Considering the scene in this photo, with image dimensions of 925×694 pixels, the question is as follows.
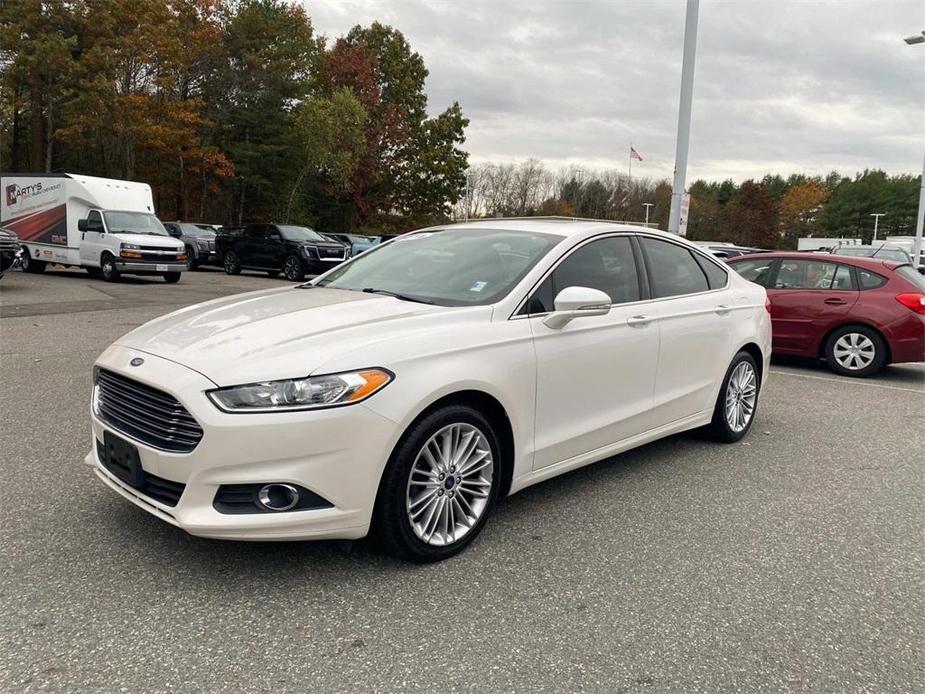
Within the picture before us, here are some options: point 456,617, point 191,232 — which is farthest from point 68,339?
point 191,232

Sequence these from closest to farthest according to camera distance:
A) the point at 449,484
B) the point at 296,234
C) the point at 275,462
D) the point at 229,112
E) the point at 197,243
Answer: the point at 275,462
the point at 449,484
the point at 296,234
the point at 197,243
the point at 229,112

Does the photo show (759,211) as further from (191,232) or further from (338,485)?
(338,485)

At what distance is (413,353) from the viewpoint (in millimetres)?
3055

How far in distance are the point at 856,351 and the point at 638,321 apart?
5918mm

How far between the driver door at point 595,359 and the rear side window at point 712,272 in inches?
38.6

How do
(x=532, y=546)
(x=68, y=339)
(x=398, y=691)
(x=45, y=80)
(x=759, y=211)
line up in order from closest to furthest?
(x=398, y=691), (x=532, y=546), (x=68, y=339), (x=45, y=80), (x=759, y=211)

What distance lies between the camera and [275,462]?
A: 276 centimetres

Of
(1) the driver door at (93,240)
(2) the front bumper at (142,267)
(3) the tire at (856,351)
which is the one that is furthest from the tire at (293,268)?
(3) the tire at (856,351)

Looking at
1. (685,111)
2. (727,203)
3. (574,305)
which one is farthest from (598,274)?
(727,203)

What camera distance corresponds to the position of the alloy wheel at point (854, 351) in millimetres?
8719

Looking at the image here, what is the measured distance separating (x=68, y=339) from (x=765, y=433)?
27.0 ft

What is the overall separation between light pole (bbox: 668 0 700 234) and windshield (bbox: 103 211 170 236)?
13.4 meters

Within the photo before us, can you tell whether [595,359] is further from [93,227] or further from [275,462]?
[93,227]

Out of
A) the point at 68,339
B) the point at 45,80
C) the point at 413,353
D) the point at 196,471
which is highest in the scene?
the point at 45,80
